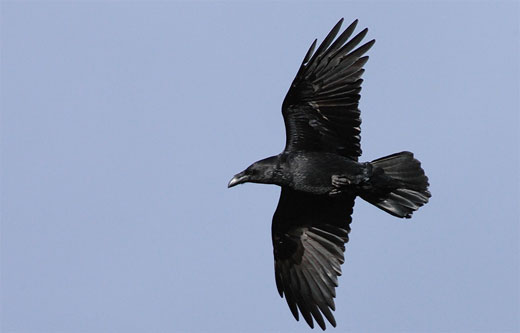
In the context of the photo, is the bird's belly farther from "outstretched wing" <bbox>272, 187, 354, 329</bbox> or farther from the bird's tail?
"outstretched wing" <bbox>272, 187, 354, 329</bbox>

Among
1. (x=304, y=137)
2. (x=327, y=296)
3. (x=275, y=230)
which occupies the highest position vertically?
(x=304, y=137)

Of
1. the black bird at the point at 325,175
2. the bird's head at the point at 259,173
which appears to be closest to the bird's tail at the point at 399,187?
the black bird at the point at 325,175

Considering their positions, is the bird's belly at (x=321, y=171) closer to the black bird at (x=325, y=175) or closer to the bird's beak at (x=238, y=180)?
the black bird at (x=325, y=175)

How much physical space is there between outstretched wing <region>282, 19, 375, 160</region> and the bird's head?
351 mm

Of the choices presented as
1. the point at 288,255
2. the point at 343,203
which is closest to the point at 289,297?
the point at 288,255

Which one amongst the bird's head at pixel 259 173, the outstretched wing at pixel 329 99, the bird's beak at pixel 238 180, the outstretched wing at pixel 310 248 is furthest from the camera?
the outstretched wing at pixel 310 248

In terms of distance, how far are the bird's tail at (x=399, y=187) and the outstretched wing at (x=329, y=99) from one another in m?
0.48

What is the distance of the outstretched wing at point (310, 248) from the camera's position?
1365cm

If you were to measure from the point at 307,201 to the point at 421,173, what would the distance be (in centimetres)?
153

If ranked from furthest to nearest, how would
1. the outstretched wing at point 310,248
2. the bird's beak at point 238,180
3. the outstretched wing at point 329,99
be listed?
the outstretched wing at point 310,248
the bird's beak at point 238,180
the outstretched wing at point 329,99

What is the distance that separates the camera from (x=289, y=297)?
13.9 m

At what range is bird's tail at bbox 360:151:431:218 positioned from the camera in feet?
43.4

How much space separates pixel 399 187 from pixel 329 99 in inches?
58.5

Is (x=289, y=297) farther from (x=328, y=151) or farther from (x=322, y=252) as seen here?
(x=328, y=151)
